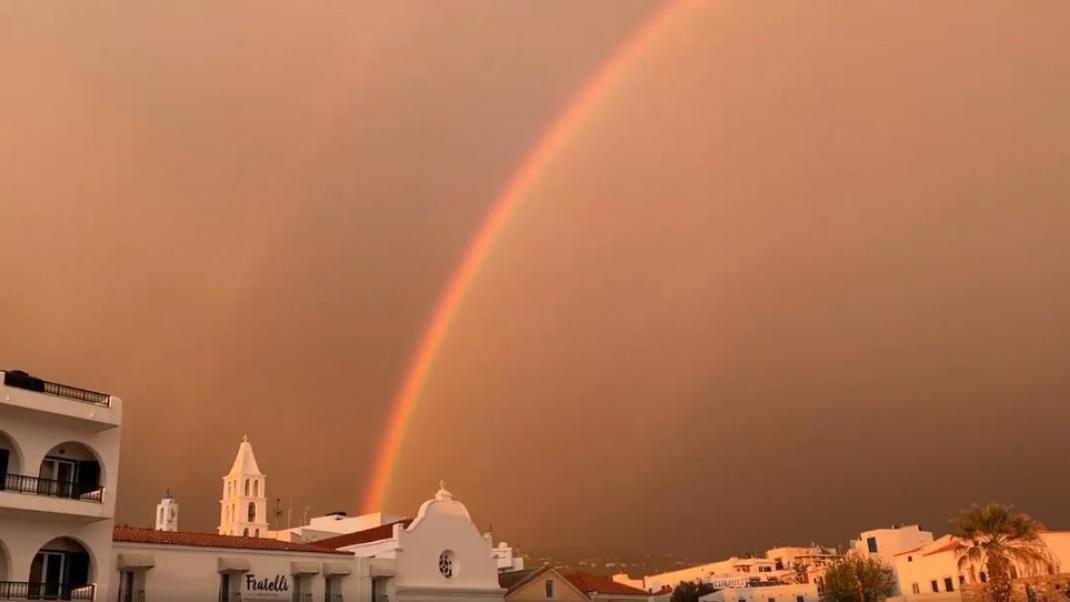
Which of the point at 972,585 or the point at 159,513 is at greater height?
the point at 159,513

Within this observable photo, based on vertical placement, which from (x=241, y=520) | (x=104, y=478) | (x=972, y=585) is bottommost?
(x=972, y=585)

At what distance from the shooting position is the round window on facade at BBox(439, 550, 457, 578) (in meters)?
56.5

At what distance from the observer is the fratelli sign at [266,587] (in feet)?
149

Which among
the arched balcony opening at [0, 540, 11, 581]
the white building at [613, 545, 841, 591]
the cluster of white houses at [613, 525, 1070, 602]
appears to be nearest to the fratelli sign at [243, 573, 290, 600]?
the arched balcony opening at [0, 540, 11, 581]

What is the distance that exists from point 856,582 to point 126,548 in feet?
208

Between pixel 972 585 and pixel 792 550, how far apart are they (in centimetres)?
10764

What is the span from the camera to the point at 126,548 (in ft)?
134

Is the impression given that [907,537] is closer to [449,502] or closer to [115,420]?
[449,502]

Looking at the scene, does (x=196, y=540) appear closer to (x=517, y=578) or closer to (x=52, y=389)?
(x=52, y=389)

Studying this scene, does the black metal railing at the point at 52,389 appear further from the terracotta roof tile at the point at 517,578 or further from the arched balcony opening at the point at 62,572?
the terracotta roof tile at the point at 517,578

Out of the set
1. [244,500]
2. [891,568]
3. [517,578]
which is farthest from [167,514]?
[891,568]

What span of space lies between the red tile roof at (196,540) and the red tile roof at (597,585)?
26.6m

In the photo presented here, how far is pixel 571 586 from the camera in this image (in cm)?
6681

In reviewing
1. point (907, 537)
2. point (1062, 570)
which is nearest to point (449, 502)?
point (1062, 570)
